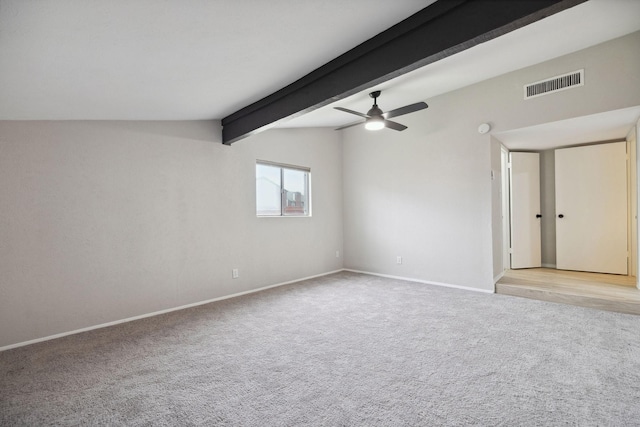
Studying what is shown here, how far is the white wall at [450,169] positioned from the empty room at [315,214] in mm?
33

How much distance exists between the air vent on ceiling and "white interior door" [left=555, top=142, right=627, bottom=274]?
1982mm

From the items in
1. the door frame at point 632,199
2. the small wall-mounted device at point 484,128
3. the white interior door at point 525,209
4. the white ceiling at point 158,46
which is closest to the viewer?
the white ceiling at point 158,46

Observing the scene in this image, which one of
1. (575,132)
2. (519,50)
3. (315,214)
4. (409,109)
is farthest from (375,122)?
(575,132)

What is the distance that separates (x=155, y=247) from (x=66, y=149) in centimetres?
139

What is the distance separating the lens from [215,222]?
431 cm

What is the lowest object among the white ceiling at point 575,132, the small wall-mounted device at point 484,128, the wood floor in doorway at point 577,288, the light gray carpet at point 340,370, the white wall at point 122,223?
the light gray carpet at point 340,370

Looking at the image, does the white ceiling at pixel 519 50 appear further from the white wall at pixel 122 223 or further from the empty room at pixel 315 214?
the white wall at pixel 122 223

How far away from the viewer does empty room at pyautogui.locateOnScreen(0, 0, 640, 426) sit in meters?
1.87

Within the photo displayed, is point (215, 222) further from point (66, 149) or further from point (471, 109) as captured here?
point (471, 109)

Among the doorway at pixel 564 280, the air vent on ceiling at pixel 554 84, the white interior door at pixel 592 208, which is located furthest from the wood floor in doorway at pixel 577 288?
the air vent on ceiling at pixel 554 84

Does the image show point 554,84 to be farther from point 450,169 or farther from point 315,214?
point 315,214

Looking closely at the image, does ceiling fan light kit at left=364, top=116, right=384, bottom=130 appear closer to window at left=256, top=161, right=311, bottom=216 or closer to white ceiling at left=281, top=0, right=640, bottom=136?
white ceiling at left=281, top=0, right=640, bottom=136

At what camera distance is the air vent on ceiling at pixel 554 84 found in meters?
3.60

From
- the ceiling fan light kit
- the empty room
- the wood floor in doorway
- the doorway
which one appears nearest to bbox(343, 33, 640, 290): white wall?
the empty room
